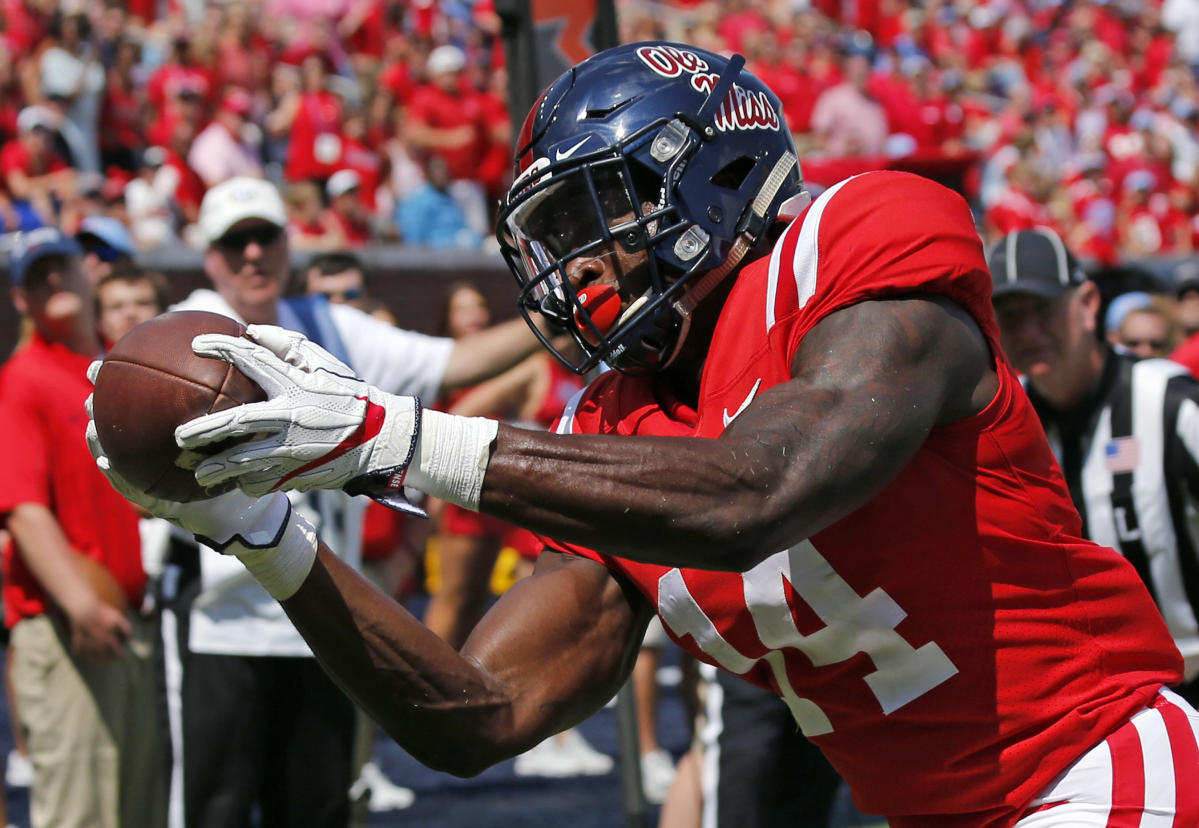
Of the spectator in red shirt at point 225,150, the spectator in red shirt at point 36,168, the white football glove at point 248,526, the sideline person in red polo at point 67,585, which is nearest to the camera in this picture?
the white football glove at point 248,526

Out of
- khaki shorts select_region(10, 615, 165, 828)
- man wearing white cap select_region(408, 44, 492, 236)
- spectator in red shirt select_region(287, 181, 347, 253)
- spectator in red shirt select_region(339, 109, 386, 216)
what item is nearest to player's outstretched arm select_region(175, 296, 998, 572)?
khaki shorts select_region(10, 615, 165, 828)

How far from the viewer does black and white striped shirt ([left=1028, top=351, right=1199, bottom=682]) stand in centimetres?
348

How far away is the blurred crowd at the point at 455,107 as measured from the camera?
940cm

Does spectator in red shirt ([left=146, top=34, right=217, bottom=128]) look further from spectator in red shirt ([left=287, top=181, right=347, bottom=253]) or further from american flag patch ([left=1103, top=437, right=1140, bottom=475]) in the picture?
american flag patch ([left=1103, top=437, right=1140, bottom=475])

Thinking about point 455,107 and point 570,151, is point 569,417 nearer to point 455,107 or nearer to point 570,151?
point 570,151

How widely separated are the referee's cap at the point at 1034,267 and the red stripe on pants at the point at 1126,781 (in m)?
1.90

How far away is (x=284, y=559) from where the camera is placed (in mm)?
1919

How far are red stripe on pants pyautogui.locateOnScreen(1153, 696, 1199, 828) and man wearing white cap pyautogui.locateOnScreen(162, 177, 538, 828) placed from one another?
7.23ft

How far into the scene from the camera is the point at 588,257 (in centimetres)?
212

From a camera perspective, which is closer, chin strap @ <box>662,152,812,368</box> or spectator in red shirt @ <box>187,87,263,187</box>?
chin strap @ <box>662,152,812,368</box>

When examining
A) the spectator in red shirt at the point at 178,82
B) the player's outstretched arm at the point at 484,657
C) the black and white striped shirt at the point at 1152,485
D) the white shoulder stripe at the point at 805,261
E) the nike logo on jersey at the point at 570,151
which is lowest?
the black and white striped shirt at the point at 1152,485

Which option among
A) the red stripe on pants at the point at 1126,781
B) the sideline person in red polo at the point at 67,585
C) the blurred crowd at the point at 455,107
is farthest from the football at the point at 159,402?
the blurred crowd at the point at 455,107

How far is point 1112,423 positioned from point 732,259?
1762 mm

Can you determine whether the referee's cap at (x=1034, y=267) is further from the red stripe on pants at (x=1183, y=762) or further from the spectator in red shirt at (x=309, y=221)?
the spectator in red shirt at (x=309, y=221)
